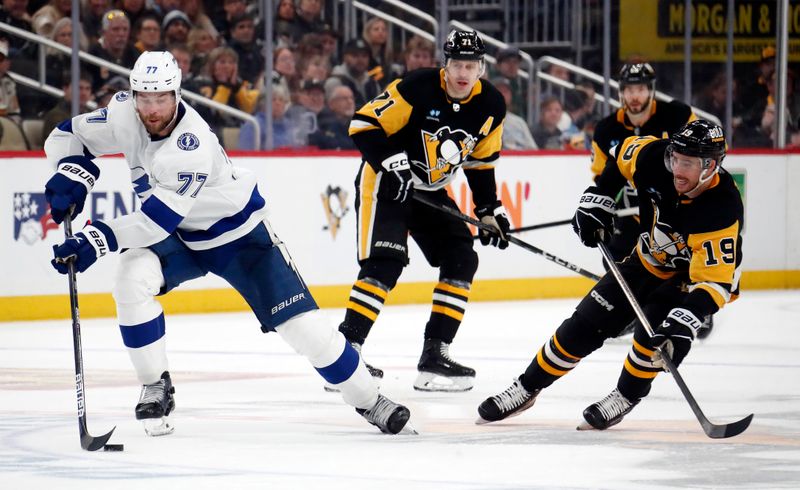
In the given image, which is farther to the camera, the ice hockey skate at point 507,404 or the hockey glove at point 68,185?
the ice hockey skate at point 507,404

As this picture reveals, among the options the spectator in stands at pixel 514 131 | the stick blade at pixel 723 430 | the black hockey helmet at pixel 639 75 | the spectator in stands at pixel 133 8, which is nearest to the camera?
the stick blade at pixel 723 430

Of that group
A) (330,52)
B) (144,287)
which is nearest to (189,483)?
(144,287)

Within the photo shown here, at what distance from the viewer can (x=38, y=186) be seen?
752 centimetres

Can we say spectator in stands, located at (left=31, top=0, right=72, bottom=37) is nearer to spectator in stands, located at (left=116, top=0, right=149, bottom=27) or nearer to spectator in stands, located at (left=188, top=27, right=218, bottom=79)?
spectator in stands, located at (left=116, top=0, right=149, bottom=27)

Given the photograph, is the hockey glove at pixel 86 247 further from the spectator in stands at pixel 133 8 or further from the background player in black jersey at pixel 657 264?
the spectator in stands at pixel 133 8

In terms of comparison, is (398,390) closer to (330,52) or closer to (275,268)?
(275,268)

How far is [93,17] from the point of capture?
26.2ft

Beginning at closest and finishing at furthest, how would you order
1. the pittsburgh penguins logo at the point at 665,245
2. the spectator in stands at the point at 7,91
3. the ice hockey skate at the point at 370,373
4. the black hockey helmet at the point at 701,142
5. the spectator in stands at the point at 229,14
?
the black hockey helmet at the point at 701,142 < the pittsburgh penguins logo at the point at 665,245 < the ice hockey skate at the point at 370,373 < the spectator in stands at the point at 7,91 < the spectator in stands at the point at 229,14

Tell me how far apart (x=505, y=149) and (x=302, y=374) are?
360cm

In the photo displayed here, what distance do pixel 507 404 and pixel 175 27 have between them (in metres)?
4.50

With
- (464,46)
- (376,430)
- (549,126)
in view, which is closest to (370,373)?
(376,430)

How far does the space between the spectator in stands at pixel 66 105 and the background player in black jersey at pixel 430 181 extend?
279 cm

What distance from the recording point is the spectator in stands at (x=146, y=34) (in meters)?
8.18

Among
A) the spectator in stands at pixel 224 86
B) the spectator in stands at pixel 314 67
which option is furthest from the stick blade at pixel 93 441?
the spectator in stands at pixel 314 67
